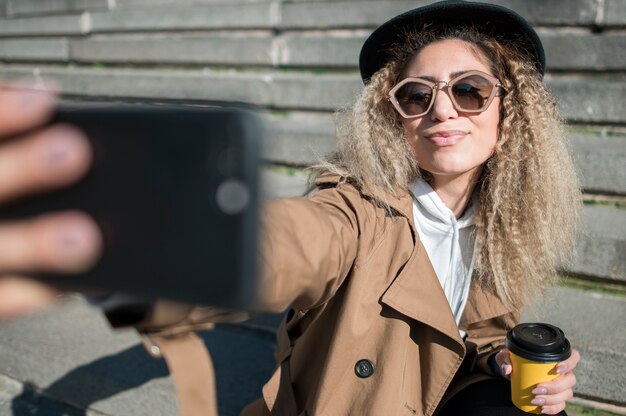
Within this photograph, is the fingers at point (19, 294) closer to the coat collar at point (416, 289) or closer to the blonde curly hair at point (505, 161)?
the coat collar at point (416, 289)

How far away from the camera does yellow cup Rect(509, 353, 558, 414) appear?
5.66 feet

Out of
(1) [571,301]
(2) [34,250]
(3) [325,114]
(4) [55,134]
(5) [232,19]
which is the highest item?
(5) [232,19]

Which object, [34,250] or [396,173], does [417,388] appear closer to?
[396,173]

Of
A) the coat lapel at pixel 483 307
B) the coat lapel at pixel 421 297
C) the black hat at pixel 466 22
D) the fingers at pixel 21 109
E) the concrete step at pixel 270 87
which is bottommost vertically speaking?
the coat lapel at pixel 483 307

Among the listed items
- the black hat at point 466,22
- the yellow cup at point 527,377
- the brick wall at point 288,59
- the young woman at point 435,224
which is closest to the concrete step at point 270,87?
the brick wall at point 288,59

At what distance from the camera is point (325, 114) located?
425 cm

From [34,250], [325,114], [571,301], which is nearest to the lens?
[34,250]

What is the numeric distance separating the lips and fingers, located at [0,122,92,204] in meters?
1.56

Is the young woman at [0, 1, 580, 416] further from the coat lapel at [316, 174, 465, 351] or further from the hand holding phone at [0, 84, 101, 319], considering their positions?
the hand holding phone at [0, 84, 101, 319]

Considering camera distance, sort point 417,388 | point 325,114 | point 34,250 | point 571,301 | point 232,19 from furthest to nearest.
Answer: point 232,19, point 325,114, point 571,301, point 417,388, point 34,250

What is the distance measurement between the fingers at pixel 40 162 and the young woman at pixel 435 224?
34.0 inches

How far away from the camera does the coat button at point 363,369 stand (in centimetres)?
181

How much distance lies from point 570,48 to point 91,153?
354cm

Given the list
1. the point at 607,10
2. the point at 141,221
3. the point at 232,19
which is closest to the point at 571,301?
the point at 607,10
